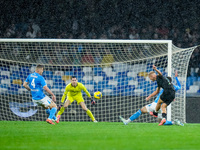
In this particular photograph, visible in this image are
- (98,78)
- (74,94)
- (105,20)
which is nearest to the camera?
(74,94)

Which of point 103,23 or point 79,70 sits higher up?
point 103,23

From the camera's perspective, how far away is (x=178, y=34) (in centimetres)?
1773

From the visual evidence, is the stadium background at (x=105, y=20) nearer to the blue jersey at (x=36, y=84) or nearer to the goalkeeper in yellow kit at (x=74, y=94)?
the goalkeeper in yellow kit at (x=74, y=94)

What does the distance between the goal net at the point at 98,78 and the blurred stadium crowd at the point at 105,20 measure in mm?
1324

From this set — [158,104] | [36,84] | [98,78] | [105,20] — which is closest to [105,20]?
[105,20]

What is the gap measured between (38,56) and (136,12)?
17.9 feet

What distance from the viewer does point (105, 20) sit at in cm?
1770

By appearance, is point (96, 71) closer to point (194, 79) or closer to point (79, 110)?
point (79, 110)

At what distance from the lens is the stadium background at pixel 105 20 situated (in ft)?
56.4

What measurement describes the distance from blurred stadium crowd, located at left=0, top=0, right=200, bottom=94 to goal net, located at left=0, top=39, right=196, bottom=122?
1.32 metres

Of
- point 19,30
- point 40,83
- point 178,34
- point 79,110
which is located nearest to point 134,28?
point 178,34

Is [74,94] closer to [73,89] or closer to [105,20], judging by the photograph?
[73,89]

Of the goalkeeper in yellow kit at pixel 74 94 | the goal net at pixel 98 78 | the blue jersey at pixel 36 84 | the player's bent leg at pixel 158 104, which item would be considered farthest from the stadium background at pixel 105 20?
the blue jersey at pixel 36 84

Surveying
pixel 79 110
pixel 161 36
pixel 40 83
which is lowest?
pixel 79 110
